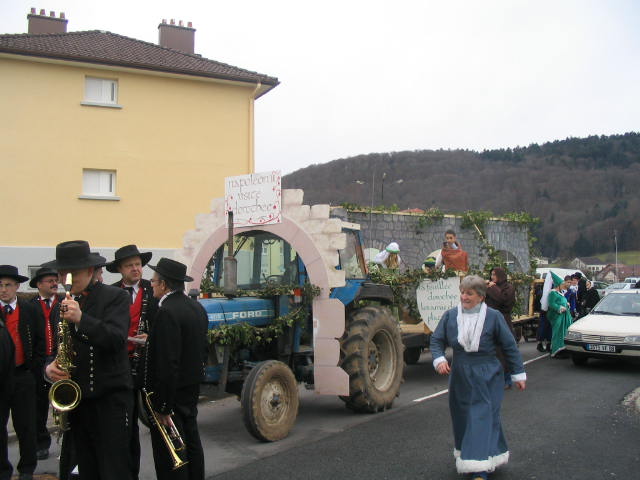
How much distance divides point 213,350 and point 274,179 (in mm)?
2163

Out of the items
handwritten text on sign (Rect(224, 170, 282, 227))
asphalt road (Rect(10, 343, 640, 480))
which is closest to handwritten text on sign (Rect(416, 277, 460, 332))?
asphalt road (Rect(10, 343, 640, 480))

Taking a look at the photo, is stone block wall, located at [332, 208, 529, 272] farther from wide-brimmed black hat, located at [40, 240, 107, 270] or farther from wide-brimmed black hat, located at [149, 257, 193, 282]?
wide-brimmed black hat, located at [40, 240, 107, 270]

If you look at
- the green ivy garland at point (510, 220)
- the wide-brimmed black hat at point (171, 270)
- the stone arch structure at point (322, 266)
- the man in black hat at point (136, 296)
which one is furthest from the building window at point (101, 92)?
the wide-brimmed black hat at point (171, 270)

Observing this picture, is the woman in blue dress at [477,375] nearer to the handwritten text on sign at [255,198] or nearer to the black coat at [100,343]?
the black coat at [100,343]

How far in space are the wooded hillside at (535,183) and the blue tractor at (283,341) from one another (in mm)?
37195

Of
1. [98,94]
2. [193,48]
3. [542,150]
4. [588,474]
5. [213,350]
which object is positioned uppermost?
[542,150]

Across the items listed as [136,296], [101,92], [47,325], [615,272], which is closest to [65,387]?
[136,296]

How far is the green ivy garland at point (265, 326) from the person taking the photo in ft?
22.7

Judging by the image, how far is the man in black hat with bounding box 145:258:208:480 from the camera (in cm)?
443

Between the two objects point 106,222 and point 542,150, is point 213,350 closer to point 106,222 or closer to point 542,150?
point 106,222

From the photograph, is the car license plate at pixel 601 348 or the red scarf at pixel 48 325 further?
the car license plate at pixel 601 348

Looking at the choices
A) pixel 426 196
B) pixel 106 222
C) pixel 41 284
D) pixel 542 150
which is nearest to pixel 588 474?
pixel 41 284

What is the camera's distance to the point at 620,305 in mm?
12805

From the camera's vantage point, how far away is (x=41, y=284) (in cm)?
679
